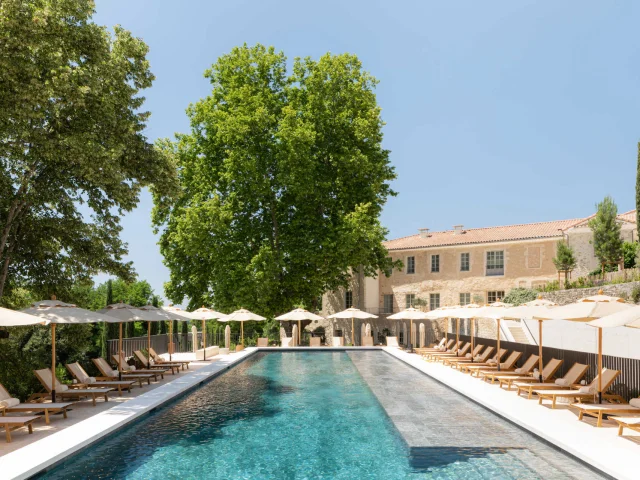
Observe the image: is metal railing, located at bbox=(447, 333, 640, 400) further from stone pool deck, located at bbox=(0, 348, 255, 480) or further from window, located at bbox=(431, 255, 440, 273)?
window, located at bbox=(431, 255, 440, 273)

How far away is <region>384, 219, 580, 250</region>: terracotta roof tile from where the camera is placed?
39406mm

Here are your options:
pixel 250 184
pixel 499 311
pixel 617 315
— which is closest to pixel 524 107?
pixel 250 184

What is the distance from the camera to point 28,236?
61.8 ft

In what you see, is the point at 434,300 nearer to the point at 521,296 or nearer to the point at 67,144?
the point at 521,296

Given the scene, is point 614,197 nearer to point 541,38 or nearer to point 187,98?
point 541,38

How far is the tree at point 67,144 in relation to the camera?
1400cm

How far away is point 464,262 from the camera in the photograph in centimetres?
4119

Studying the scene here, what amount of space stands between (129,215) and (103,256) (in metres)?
1.71

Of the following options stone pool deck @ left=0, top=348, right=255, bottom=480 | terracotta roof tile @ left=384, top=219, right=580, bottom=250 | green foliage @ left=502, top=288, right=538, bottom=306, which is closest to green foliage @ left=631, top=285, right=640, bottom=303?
green foliage @ left=502, top=288, right=538, bottom=306

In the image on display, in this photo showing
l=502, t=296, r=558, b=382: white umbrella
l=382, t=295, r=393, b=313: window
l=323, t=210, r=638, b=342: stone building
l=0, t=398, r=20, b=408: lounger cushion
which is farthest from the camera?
l=382, t=295, r=393, b=313: window

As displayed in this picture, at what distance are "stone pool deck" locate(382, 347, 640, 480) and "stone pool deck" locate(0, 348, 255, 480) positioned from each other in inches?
218

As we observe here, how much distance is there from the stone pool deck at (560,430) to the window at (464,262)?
26.2 meters

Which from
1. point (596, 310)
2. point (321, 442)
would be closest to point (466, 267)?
point (596, 310)

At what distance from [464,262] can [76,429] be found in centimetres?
3475
